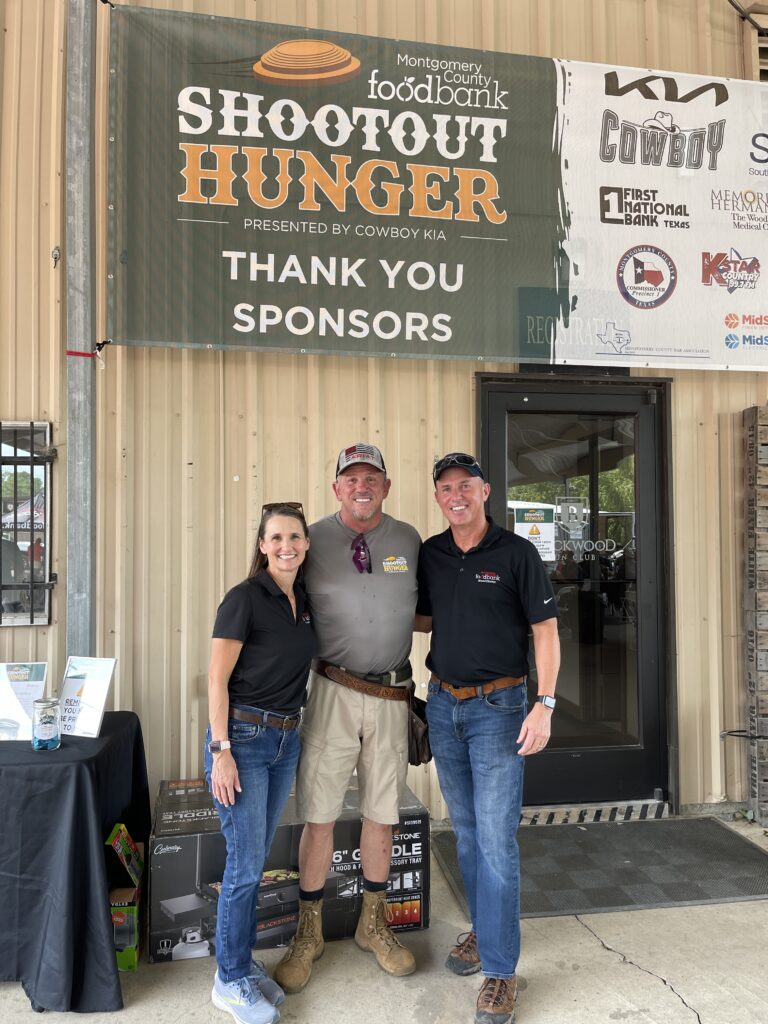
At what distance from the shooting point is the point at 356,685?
248cm

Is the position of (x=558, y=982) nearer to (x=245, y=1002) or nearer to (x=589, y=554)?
(x=245, y=1002)

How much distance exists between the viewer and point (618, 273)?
368cm

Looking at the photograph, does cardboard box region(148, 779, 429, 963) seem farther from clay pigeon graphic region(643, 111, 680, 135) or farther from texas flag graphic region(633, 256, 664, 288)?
clay pigeon graphic region(643, 111, 680, 135)

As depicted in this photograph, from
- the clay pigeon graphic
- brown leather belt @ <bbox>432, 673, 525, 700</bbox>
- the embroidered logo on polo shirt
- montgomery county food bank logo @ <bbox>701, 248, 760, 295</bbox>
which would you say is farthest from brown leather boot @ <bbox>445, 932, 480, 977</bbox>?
the clay pigeon graphic

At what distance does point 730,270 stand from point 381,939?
356 cm

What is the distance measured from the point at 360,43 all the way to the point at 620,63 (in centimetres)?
147

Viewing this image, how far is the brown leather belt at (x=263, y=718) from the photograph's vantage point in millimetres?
2234

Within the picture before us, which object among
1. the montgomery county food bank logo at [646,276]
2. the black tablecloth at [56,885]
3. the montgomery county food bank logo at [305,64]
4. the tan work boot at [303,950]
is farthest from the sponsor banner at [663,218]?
the black tablecloth at [56,885]

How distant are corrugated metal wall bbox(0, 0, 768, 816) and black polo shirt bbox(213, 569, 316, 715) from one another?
4.19 feet

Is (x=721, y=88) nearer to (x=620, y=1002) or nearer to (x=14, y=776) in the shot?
(x=620, y=1002)

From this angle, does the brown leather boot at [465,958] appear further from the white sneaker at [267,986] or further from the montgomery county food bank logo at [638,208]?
the montgomery county food bank logo at [638,208]

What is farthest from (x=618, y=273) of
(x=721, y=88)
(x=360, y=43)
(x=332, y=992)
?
(x=332, y=992)

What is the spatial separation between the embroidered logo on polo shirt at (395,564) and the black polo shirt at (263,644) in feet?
1.25

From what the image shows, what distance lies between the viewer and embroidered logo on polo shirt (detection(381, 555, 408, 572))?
8.21 feet
